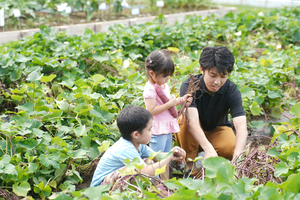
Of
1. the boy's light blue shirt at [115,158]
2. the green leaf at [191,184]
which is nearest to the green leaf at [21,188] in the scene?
the boy's light blue shirt at [115,158]

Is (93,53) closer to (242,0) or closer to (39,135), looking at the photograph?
(39,135)

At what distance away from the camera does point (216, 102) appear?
2238 mm

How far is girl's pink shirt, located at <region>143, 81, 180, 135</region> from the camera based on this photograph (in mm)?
2002

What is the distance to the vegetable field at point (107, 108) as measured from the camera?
4.10 feet

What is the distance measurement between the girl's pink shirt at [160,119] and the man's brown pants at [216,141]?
14 centimetres

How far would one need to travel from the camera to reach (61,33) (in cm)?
374

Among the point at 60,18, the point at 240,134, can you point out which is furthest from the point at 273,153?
the point at 60,18

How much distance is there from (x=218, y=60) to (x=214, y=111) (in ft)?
1.42

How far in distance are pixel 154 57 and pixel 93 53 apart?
1.47m

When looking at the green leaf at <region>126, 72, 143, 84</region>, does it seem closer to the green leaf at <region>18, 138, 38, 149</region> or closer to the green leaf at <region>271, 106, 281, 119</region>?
the green leaf at <region>18, 138, 38, 149</region>

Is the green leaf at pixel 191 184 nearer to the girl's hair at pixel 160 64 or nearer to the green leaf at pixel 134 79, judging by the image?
the girl's hair at pixel 160 64

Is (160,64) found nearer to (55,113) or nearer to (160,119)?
(160,119)

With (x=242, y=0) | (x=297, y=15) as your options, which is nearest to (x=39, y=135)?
(x=297, y=15)

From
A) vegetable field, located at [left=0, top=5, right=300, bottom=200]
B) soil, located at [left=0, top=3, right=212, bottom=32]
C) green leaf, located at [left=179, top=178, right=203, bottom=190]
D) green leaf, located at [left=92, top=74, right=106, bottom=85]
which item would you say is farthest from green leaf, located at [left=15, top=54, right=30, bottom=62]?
green leaf, located at [left=179, top=178, right=203, bottom=190]
